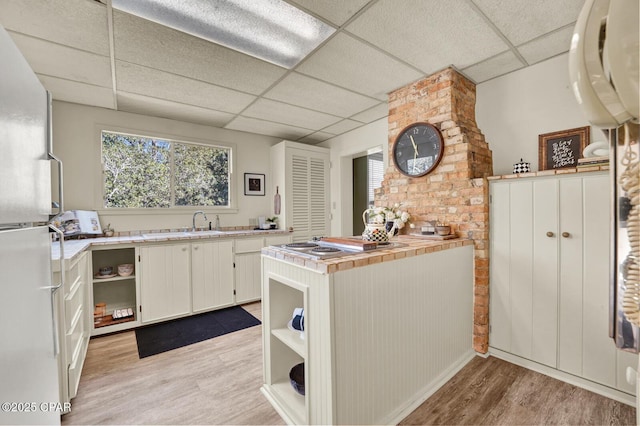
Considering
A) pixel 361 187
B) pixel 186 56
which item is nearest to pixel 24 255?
pixel 186 56

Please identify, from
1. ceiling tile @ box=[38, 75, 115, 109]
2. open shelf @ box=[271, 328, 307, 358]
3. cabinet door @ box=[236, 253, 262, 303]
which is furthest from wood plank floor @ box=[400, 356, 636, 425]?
ceiling tile @ box=[38, 75, 115, 109]

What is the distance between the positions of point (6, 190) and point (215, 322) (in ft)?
8.34

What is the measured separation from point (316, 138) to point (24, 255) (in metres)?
3.98

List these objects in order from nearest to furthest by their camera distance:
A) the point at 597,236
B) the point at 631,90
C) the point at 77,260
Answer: the point at 631,90, the point at 597,236, the point at 77,260

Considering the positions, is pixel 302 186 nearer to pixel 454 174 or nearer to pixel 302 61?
pixel 302 61

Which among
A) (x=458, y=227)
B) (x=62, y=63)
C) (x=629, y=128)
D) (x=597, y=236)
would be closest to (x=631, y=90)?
(x=629, y=128)

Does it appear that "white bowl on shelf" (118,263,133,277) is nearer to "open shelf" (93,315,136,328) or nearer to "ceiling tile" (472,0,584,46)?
"open shelf" (93,315,136,328)

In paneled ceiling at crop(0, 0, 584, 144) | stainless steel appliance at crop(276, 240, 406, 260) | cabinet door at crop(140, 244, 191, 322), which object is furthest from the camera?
cabinet door at crop(140, 244, 191, 322)

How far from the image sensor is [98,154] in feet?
10.3

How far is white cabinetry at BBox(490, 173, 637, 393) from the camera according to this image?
1.75m

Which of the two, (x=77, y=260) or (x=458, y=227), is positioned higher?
(x=458, y=227)

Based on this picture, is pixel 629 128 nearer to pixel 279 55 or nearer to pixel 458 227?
pixel 458 227

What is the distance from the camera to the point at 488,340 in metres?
2.24

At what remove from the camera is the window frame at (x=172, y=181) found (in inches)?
125
